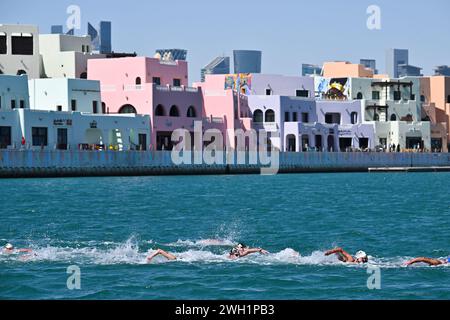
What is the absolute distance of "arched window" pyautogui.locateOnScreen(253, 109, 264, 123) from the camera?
4276 inches

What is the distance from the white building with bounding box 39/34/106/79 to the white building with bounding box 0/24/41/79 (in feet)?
8.55

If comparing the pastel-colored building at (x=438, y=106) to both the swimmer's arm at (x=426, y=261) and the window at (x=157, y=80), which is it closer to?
the window at (x=157, y=80)

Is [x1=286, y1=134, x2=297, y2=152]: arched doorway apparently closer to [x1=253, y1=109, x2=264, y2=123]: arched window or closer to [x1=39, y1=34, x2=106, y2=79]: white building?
[x1=253, y1=109, x2=264, y2=123]: arched window

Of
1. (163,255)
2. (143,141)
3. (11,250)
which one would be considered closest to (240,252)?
(163,255)

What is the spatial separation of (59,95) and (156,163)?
32.2ft

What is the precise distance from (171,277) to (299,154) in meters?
77.8

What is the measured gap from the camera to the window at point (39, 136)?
83.3 metres

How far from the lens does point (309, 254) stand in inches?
1245

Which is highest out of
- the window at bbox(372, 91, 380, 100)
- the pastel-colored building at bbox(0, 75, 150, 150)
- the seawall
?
the window at bbox(372, 91, 380, 100)

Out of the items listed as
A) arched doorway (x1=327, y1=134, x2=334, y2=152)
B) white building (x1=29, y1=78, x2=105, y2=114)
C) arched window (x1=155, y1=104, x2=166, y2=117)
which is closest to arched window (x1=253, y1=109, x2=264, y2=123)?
arched doorway (x1=327, y1=134, x2=334, y2=152)

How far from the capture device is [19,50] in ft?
321

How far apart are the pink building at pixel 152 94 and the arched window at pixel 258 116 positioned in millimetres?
7906

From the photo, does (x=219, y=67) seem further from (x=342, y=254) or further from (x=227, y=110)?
(x=342, y=254)
